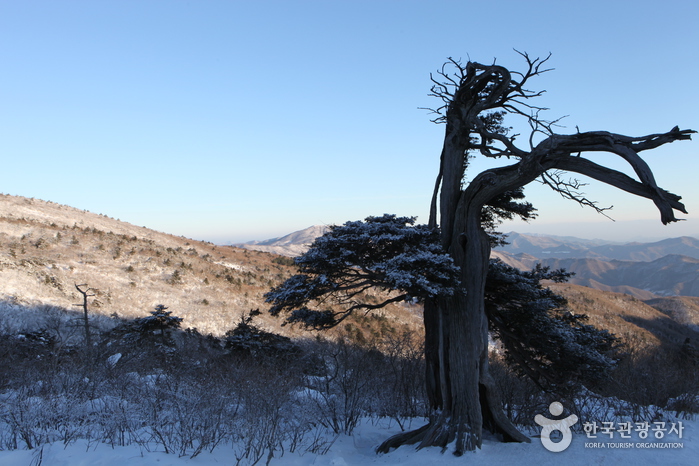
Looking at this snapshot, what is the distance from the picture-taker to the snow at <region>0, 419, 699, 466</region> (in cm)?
602

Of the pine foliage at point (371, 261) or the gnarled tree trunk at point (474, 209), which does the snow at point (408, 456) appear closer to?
the gnarled tree trunk at point (474, 209)

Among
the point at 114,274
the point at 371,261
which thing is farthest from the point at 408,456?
the point at 114,274

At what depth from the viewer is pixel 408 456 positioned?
7727 millimetres

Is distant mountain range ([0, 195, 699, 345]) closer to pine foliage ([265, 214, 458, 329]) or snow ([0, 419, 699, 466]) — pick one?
pine foliage ([265, 214, 458, 329])

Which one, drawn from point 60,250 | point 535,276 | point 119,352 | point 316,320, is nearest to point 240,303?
point 60,250

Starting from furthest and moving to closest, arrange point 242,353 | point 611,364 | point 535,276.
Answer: point 242,353, point 535,276, point 611,364

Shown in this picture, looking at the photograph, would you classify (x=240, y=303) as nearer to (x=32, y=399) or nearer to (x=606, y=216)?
(x=32, y=399)

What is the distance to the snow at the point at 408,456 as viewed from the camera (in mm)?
6023

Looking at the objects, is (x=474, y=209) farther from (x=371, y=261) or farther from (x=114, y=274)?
(x=114, y=274)

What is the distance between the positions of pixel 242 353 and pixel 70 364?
5620 millimetres

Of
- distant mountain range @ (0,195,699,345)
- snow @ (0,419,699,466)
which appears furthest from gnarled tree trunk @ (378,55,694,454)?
distant mountain range @ (0,195,699,345)

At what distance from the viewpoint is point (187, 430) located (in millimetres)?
7062

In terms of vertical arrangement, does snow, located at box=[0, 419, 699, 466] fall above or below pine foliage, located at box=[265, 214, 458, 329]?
below

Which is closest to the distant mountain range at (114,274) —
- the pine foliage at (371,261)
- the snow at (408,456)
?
the pine foliage at (371,261)
